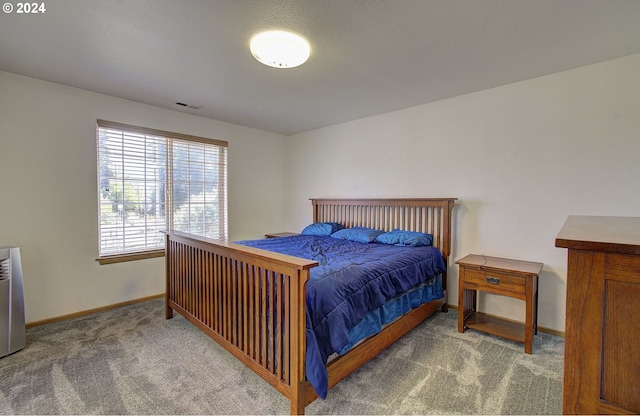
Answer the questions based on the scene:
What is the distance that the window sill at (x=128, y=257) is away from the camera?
316cm

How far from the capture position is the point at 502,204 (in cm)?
290

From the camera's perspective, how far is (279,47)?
1.99 metres

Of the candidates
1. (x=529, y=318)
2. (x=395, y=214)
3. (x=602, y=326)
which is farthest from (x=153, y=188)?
(x=529, y=318)

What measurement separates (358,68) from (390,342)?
230 cm

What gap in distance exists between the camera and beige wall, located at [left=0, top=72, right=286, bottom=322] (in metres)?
2.66

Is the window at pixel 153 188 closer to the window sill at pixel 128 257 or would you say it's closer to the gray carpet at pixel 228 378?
the window sill at pixel 128 257

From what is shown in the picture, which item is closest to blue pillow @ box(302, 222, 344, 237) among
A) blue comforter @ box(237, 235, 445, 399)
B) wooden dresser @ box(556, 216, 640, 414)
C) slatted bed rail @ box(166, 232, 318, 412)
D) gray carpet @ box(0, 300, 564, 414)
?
blue comforter @ box(237, 235, 445, 399)

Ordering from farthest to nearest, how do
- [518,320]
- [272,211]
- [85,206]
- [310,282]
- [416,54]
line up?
[272,211], [85,206], [518,320], [416,54], [310,282]

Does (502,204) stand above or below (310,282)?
above

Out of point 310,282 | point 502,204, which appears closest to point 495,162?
point 502,204

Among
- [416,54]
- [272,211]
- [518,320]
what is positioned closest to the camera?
[416,54]

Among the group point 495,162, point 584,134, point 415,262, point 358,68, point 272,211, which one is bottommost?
point 415,262

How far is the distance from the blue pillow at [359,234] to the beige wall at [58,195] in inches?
91.5

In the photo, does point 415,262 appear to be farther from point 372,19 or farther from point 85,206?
point 85,206
